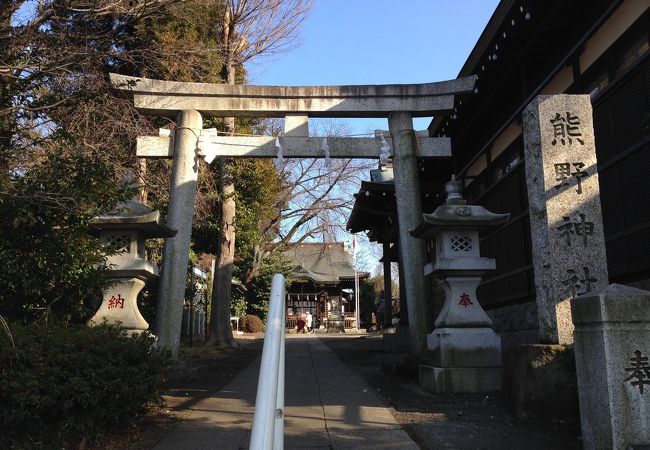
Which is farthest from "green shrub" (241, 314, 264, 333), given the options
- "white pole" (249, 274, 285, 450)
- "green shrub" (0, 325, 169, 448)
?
"white pole" (249, 274, 285, 450)

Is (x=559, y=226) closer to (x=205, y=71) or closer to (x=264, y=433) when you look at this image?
(x=264, y=433)

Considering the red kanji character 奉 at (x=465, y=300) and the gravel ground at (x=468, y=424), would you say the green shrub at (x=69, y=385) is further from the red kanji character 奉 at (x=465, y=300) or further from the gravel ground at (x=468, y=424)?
the red kanji character 奉 at (x=465, y=300)

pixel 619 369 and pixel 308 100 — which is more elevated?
pixel 308 100

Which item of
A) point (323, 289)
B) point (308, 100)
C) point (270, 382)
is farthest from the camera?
point (323, 289)

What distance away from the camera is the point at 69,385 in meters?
4.36

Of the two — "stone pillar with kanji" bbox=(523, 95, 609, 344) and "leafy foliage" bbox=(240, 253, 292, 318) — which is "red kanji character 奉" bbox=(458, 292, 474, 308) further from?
"leafy foliage" bbox=(240, 253, 292, 318)

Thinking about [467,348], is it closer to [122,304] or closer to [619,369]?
[619,369]

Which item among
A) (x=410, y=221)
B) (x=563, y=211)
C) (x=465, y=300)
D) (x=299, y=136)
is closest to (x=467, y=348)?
(x=465, y=300)

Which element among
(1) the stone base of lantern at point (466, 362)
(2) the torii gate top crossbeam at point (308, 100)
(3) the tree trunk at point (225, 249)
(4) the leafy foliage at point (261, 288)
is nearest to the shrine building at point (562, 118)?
(2) the torii gate top crossbeam at point (308, 100)

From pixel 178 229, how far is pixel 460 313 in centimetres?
510

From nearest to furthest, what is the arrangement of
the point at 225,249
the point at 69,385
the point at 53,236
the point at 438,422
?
the point at 69,385, the point at 53,236, the point at 438,422, the point at 225,249

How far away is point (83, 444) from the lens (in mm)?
4621

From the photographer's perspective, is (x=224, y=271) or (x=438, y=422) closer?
(x=438, y=422)

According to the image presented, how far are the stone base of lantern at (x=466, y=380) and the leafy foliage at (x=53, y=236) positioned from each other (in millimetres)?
4437
